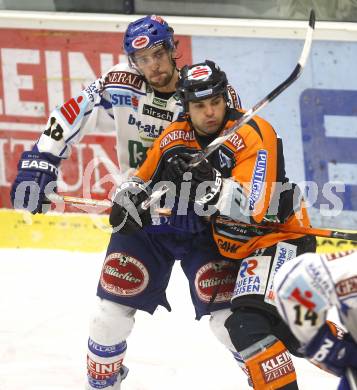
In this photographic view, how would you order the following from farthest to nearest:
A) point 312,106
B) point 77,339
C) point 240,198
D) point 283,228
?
1. point 312,106
2. point 77,339
3. point 283,228
4. point 240,198

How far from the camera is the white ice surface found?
4805mm

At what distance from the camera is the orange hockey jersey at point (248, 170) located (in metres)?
3.97

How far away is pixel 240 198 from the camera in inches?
155

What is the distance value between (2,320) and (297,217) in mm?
1900

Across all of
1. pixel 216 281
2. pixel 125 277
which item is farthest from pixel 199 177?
pixel 125 277

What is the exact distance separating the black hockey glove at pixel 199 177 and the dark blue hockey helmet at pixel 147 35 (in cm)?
52

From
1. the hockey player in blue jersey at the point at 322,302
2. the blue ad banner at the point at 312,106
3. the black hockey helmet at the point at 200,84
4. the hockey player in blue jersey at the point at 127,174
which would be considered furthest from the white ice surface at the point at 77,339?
the hockey player in blue jersey at the point at 322,302

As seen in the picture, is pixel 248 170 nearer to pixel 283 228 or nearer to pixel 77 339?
pixel 283 228

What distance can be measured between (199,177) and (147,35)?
0.72 m

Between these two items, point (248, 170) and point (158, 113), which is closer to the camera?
point (248, 170)

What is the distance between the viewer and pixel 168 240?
432 cm

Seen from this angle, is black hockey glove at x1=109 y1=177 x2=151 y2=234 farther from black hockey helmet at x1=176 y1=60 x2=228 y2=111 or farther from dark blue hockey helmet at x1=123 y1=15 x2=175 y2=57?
dark blue hockey helmet at x1=123 y1=15 x2=175 y2=57

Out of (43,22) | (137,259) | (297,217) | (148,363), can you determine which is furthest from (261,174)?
(43,22)

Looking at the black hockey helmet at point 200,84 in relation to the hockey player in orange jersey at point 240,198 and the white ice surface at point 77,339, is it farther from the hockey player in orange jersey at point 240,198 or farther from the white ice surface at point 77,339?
the white ice surface at point 77,339
